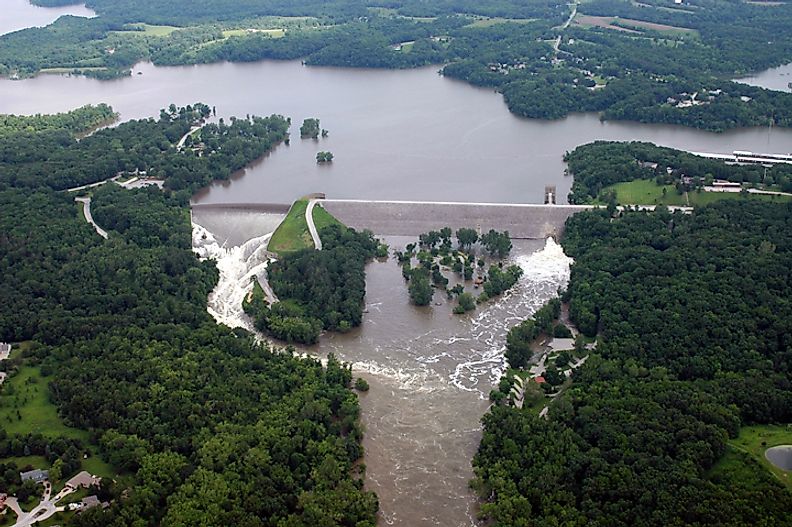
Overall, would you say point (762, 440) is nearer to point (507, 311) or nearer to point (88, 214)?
point (507, 311)

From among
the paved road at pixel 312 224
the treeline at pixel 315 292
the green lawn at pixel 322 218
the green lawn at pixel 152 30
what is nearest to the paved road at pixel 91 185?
the paved road at pixel 312 224

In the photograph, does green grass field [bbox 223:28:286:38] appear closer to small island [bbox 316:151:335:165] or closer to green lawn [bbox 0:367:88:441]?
small island [bbox 316:151:335:165]

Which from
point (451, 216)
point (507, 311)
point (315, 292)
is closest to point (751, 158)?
point (451, 216)

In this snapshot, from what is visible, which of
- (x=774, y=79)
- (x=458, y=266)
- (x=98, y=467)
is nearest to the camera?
(x=98, y=467)

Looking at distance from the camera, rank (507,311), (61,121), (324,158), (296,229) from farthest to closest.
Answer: (61,121)
(324,158)
(296,229)
(507,311)

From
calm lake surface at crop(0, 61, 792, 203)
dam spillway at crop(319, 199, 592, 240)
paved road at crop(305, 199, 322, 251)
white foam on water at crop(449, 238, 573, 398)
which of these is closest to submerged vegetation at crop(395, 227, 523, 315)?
white foam on water at crop(449, 238, 573, 398)

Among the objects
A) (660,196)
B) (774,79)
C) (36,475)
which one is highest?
(774,79)

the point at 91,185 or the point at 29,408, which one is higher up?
the point at 91,185
